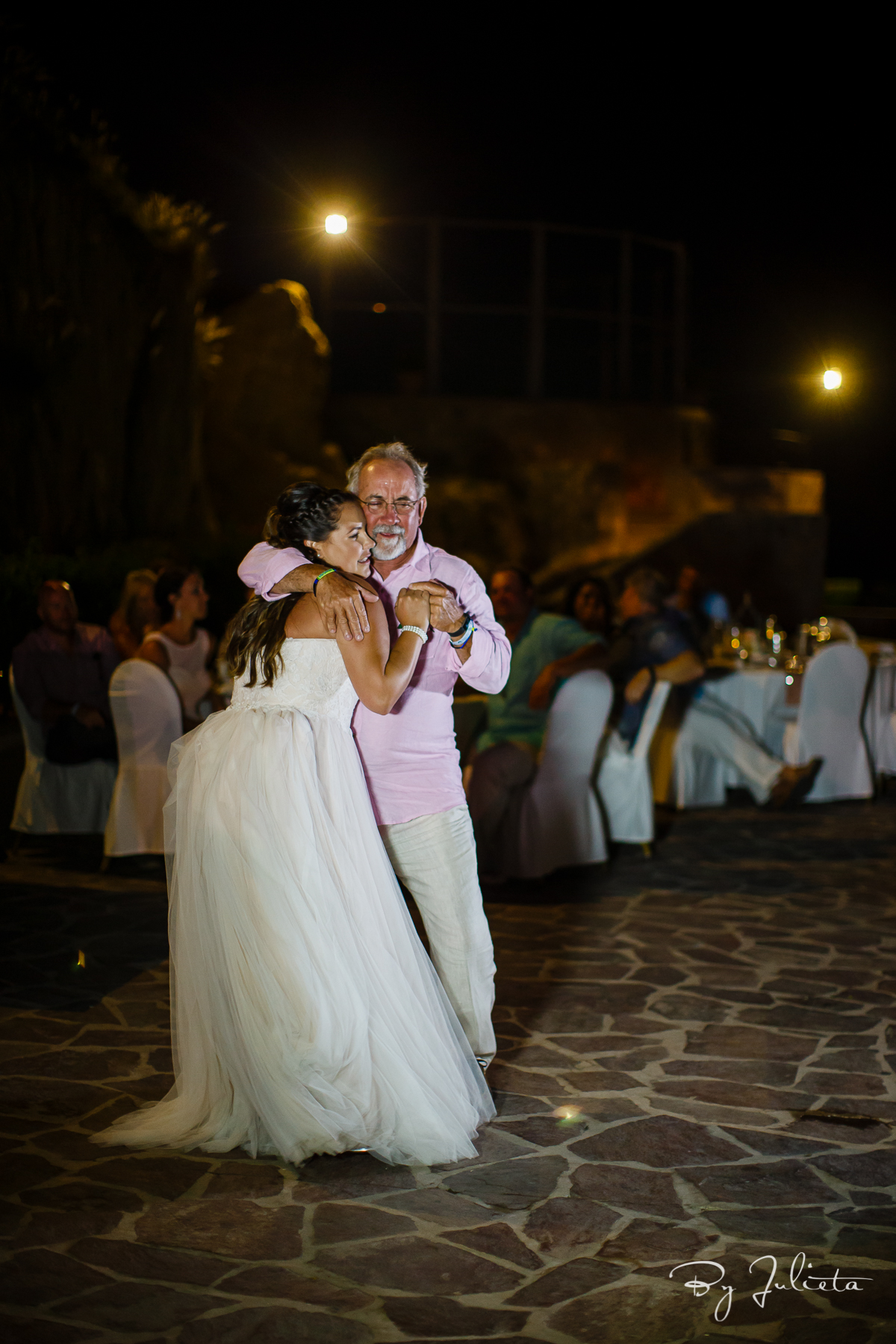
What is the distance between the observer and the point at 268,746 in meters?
3.20

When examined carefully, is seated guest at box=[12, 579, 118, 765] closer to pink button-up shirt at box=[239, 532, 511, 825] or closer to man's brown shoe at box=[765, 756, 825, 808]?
pink button-up shirt at box=[239, 532, 511, 825]

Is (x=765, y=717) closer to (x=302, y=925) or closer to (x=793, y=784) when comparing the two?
(x=793, y=784)

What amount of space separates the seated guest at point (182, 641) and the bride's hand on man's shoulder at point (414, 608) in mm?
3468

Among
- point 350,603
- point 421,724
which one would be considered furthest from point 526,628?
point 350,603

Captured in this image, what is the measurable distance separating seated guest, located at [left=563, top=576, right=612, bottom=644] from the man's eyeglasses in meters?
4.11

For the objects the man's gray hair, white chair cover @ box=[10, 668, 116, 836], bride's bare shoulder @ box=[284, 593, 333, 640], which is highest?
the man's gray hair

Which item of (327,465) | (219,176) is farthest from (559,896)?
(219,176)

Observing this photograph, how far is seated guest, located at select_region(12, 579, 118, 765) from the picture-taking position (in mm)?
6715

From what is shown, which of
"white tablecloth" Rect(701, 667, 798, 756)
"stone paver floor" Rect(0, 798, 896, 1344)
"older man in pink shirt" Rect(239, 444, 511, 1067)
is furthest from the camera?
"white tablecloth" Rect(701, 667, 798, 756)

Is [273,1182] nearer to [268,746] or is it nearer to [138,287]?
[268,746]

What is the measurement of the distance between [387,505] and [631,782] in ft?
12.2

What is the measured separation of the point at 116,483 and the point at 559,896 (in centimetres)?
713

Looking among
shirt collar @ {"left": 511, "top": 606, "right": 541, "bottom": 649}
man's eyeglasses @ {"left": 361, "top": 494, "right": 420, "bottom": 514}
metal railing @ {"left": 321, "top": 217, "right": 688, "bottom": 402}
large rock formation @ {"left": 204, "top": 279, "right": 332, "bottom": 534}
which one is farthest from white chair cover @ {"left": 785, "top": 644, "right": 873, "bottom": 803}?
metal railing @ {"left": 321, "top": 217, "right": 688, "bottom": 402}

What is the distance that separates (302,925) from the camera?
313 cm
